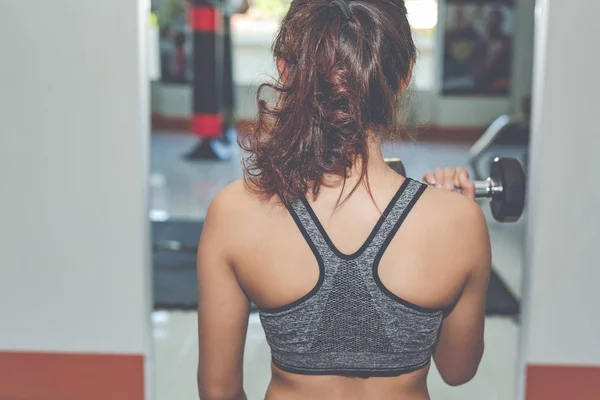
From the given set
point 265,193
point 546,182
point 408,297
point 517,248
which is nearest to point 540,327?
point 546,182

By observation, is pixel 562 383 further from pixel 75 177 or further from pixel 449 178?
pixel 75 177

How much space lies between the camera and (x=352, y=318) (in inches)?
39.1

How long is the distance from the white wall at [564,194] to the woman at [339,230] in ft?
3.28

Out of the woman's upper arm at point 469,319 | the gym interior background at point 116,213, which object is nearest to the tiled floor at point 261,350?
the gym interior background at point 116,213

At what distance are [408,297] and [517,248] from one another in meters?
3.00

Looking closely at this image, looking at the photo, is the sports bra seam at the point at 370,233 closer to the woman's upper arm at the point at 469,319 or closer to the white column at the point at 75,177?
the woman's upper arm at the point at 469,319

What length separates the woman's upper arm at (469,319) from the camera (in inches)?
40.0

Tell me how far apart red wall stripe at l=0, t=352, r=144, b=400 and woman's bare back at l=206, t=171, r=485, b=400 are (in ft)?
3.91

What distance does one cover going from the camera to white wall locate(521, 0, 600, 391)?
189 centimetres

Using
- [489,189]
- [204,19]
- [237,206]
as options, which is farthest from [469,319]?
[204,19]

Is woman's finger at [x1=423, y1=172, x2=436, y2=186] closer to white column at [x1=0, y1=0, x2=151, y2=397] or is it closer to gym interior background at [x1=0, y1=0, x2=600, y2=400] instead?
gym interior background at [x1=0, y1=0, x2=600, y2=400]

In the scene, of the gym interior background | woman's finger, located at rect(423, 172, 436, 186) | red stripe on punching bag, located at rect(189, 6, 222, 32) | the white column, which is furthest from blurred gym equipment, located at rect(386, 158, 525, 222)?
red stripe on punching bag, located at rect(189, 6, 222, 32)

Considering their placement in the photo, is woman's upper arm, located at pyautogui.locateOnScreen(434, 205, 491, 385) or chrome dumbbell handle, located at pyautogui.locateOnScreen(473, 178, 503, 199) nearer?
woman's upper arm, located at pyautogui.locateOnScreen(434, 205, 491, 385)

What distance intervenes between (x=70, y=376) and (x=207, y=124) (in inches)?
178
